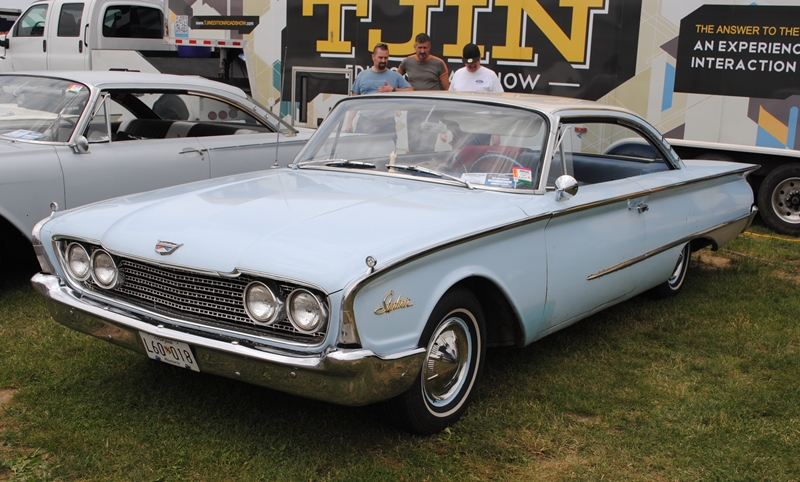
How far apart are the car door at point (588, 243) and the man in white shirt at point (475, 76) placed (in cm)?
325

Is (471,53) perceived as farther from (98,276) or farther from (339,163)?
(98,276)

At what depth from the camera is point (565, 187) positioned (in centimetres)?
390

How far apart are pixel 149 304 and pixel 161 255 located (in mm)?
307

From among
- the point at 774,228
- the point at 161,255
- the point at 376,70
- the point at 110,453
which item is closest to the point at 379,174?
the point at 161,255

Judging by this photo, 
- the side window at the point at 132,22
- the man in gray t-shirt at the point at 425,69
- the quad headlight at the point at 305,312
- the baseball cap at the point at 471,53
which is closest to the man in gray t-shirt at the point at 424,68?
the man in gray t-shirt at the point at 425,69

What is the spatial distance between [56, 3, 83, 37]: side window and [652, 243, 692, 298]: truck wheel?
10465mm

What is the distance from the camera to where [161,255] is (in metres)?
3.21

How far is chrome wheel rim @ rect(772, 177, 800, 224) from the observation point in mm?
7621

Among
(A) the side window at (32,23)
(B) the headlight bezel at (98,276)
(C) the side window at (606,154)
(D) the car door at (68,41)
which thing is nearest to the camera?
(B) the headlight bezel at (98,276)

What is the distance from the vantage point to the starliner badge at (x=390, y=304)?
297 cm

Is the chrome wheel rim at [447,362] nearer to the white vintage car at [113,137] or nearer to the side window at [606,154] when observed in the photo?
the side window at [606,154]

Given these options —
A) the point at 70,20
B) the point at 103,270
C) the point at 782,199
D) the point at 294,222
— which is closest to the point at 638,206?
the point at 294,222

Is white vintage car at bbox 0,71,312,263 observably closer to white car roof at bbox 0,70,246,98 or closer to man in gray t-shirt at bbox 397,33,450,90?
white car roof at bbox 0,70,246,98

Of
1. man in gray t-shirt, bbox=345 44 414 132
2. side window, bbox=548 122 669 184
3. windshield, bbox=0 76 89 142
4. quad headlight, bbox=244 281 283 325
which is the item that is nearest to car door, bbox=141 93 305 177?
windshield, bbox=0 76 89 142
